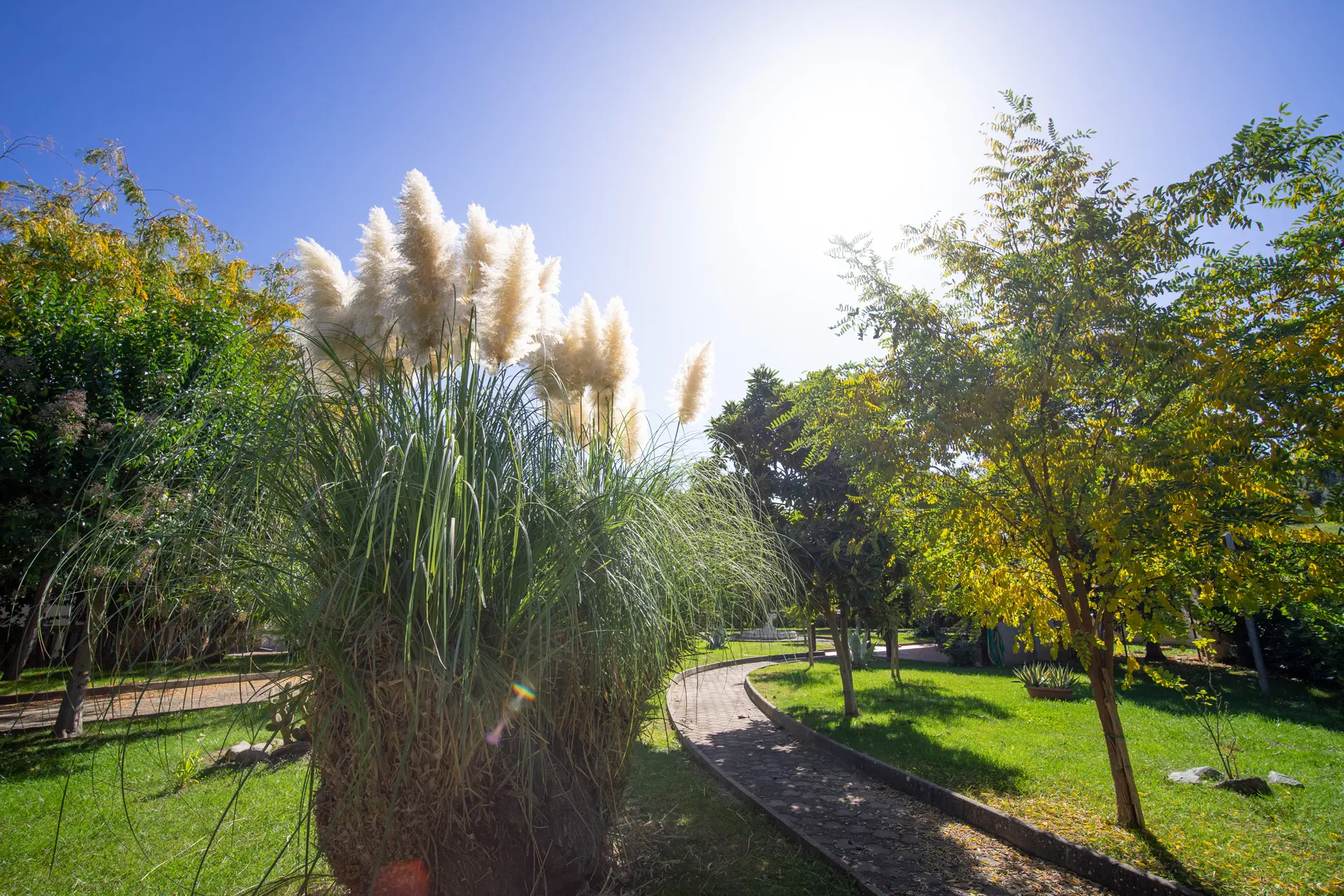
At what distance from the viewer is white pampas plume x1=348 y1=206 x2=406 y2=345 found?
4707mm

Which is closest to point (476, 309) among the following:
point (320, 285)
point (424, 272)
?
point (424, 272)

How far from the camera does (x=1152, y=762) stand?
682 centimetres

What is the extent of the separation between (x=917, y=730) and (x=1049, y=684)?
468 centimetres

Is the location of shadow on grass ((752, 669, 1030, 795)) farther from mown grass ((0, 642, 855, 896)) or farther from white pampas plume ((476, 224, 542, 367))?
white pampas plume ((476, 224, 542, 367))

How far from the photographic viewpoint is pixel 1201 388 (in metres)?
4.02

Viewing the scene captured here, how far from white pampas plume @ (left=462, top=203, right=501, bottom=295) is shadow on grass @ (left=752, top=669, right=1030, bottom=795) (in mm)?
6236

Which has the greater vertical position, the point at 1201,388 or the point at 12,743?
the point at 1201,388

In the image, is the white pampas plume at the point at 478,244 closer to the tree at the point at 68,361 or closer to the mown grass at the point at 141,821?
the tree at the point at 68,361

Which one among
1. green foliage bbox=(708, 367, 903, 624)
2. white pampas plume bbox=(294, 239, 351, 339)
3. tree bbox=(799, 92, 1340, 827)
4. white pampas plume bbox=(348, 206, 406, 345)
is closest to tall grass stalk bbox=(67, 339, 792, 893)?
white pampas plume bbox=(348, 206, 406, 345)

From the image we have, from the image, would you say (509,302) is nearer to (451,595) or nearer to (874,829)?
(451,595)

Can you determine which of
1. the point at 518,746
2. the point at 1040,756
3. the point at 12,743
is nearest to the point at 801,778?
the point at 1040,756

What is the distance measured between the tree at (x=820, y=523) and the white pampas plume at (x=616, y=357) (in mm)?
4458

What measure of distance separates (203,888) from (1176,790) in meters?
7.50

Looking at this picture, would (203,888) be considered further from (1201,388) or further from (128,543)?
(1201,388)
